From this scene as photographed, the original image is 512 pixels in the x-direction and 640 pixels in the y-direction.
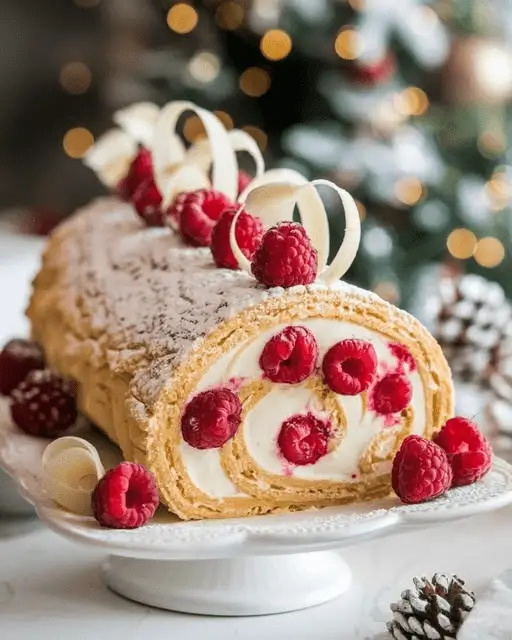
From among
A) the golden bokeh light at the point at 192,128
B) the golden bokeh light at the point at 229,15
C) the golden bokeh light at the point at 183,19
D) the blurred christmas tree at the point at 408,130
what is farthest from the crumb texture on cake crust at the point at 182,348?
the golden bokeh light at the point at 192,128

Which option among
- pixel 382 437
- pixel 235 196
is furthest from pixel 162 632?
pixel 235 196

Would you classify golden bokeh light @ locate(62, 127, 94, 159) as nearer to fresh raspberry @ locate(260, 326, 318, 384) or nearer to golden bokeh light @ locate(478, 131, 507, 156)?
golden bokeh light @ locate(478, 131, 507, 156)

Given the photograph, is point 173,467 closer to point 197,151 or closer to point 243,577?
point 243,577

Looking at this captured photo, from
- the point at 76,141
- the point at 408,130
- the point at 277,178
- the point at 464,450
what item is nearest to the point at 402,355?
the point at 464,450

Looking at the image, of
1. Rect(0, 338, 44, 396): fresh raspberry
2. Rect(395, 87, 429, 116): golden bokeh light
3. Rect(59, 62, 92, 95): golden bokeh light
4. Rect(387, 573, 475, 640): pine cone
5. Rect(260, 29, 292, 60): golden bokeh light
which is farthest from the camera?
Rect(59, 62, 92, 95): golden bokeh light

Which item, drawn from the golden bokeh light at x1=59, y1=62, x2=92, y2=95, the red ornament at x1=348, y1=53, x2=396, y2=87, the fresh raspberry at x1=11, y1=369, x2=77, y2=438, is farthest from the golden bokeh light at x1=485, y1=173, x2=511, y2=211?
the golden bokeh light at x1=59, y1=62, x2=92, y2=95

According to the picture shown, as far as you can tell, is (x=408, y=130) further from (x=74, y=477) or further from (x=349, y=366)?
(x=74, y=477)

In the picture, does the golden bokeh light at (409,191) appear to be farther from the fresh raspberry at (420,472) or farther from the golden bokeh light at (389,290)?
the fresh raspberry at (420,472)
